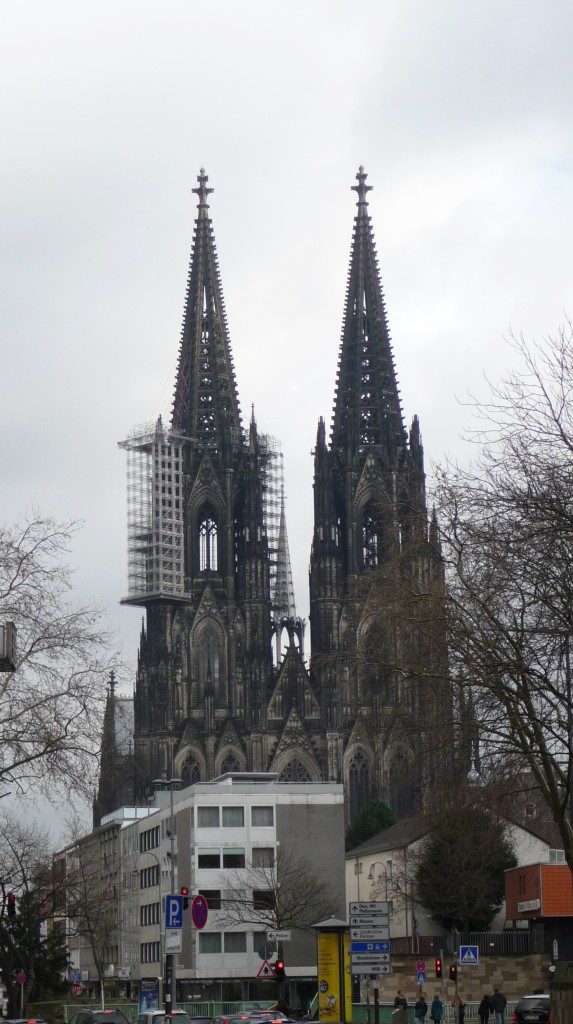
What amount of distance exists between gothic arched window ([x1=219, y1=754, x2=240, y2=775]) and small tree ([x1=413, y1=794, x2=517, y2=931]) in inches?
1659

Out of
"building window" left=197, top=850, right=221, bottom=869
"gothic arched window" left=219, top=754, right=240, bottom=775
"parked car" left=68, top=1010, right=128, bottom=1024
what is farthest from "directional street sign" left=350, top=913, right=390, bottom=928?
"gothic arched window" left=219, top=754, right=240, bottom=775

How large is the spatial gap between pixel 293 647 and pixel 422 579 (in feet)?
310

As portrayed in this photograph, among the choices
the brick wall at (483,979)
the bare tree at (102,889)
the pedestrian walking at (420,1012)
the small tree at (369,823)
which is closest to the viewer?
the pedestrian walking at (420,1012)

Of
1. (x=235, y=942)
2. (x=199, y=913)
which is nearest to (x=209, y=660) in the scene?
(x=235, y=942)

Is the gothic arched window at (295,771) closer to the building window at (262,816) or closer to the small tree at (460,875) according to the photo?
the building window at (262,816)

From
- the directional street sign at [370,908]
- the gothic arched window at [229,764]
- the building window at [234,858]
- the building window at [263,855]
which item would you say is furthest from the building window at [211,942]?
the directional street sign at [370,908]

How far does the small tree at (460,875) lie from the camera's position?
72.6 meters

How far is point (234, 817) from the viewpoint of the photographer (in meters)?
81.3

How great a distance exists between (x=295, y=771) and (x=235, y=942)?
41995 millimetres

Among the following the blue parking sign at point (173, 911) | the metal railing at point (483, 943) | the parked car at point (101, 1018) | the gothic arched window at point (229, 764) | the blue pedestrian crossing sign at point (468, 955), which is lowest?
the parked car at point (101, 1018)

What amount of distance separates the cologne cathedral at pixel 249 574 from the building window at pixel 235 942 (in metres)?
36.2

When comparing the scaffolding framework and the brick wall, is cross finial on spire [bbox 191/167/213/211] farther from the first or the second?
the brick wall

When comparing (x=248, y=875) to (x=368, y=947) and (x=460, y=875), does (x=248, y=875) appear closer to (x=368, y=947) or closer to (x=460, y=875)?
(x=460, y=875)

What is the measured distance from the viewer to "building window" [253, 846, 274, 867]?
260ft
